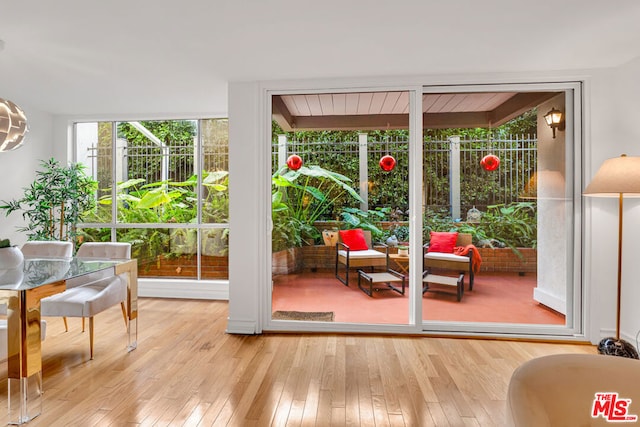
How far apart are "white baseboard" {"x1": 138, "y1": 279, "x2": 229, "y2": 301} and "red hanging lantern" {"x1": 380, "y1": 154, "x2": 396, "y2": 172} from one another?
2538 millimetres

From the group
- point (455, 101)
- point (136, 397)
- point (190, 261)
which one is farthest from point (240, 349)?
point (455, 101)

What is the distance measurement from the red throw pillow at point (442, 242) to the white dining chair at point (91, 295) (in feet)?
8.71

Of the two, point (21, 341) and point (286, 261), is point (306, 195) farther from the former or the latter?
point (21, 341)

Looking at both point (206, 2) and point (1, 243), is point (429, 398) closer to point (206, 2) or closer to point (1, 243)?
point (206, 2)

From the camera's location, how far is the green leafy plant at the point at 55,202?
4234mm

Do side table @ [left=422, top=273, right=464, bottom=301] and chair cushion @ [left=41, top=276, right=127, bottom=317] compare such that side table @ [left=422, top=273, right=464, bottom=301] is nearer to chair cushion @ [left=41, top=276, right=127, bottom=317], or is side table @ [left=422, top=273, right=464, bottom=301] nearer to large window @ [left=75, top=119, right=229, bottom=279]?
large window @ [left=75, top=119, right=229, bottom=279]

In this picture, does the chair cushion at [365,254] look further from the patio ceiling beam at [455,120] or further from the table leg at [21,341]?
the table leg at [21,341]

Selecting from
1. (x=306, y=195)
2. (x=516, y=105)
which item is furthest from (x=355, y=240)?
(x=516, y=105)

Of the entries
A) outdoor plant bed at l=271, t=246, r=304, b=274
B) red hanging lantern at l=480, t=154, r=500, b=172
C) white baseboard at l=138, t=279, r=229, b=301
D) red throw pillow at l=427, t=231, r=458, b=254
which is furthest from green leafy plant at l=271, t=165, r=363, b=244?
white baseboard at l=138, t=279, r=229, b=301

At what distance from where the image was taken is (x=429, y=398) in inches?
90.0

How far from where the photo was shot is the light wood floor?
2.09m

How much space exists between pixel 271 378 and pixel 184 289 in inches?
102

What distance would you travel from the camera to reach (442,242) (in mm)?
3408

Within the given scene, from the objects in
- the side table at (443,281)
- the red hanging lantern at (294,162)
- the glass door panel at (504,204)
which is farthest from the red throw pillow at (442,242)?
the red hanging lantern at (294,162)
